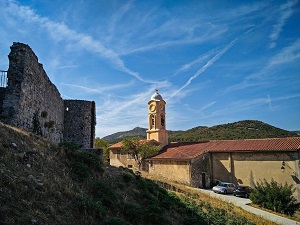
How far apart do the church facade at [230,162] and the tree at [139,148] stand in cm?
102

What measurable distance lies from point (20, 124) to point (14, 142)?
315 cm

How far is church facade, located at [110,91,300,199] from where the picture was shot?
26.2 m

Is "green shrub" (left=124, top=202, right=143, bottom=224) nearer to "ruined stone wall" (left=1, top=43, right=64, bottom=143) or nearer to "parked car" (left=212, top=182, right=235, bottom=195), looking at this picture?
"ruined stone wall" (left=1, top=43, right=64, bottom=143)

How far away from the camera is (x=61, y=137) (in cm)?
1817

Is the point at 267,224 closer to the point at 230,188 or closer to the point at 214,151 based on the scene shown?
the point at 230,188

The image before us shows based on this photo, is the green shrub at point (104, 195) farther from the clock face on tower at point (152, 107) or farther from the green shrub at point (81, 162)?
the clock face on tower at point (152, 107)

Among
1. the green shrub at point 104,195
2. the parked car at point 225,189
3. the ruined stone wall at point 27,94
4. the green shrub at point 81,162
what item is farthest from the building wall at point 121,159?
the green shrub at point 104,195

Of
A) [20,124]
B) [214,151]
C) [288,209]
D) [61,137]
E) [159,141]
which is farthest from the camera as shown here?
[159,141]

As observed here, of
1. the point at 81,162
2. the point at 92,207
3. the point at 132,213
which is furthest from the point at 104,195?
the point at 81,162

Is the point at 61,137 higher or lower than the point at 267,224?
higher

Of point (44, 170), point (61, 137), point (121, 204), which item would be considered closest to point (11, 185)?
point (44, 170)

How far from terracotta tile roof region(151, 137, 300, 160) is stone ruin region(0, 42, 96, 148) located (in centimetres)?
1591

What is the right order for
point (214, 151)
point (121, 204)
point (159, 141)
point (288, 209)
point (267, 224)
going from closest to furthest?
point (121, 204)
point (267, 224)
point (288, 209)
point (214, 151)
point (159, 141)

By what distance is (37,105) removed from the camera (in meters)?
12.8
